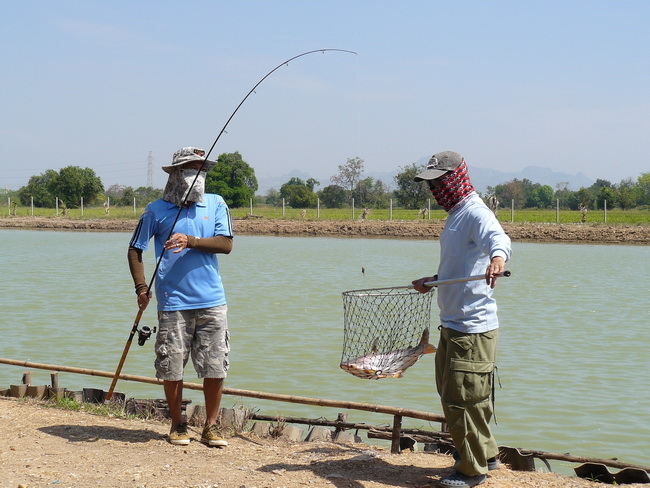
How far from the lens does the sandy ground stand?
197 inches

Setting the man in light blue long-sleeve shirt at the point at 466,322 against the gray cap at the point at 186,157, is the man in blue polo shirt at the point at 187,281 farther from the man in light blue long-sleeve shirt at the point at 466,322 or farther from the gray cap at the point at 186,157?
the man in light blue long-sleeve shirt at the point at 466,322

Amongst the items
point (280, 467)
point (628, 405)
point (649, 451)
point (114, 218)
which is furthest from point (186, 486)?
point (114, 218)

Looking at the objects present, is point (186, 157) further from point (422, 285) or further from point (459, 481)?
point (459, 481)

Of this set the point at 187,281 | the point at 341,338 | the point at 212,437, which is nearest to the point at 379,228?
the point at 341,338

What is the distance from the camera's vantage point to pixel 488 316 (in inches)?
188

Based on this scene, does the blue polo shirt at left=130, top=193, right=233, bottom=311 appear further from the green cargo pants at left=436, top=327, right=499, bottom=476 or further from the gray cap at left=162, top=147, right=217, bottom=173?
the green cargo pants at left=436, top=327, right=499, bottom=476

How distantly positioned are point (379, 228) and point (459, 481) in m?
37.0

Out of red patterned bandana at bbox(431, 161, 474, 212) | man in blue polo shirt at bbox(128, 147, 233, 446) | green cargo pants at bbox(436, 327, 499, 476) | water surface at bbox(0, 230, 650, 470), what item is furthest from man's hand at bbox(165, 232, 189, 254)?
water surface at bbox(0, 230, 650, 470)

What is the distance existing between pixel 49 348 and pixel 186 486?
7017 mm

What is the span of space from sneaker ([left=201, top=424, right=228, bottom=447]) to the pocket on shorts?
174cm

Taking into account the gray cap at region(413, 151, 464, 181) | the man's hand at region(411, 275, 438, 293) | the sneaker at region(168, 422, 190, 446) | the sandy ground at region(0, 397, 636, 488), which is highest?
the gray cap at region(413, 151, 464, 181)

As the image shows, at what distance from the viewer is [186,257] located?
18.3ft

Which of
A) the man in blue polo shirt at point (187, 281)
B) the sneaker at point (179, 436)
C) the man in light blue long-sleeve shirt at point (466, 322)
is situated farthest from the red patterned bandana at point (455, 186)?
the sneaker at point (179, 436)

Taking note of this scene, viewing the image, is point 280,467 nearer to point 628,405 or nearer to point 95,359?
point 628,405
